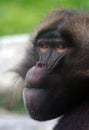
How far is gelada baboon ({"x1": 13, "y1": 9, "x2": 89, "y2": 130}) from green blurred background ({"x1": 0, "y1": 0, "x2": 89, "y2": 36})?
22.2ft

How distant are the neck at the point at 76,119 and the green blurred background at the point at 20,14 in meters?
6.85

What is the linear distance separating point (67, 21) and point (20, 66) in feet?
1.92

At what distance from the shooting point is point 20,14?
1429 cm

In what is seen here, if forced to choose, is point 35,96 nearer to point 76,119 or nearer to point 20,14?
point 76,119

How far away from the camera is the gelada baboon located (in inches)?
234

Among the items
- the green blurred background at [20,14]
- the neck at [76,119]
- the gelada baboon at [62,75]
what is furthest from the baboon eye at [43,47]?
the green blurred background at [20,14]

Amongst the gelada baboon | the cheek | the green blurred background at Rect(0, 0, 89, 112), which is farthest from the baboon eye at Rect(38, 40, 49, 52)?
the green blurred background at Rect(0, 0, 89, 112)

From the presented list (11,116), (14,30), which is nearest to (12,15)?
(14,30)

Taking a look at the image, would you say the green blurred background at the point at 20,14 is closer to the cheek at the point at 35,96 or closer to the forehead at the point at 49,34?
the forehead at the point at 49,34

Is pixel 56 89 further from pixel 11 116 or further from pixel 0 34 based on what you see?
pixel 0 34

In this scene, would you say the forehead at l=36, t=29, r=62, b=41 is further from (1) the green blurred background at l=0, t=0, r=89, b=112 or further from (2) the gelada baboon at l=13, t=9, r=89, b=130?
(1) the green blurred background at l=0, t=0, r=89, b=112

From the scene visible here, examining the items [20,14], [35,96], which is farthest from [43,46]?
[20,14]

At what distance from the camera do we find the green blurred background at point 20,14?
1342 cm

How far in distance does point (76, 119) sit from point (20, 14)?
845 cm
